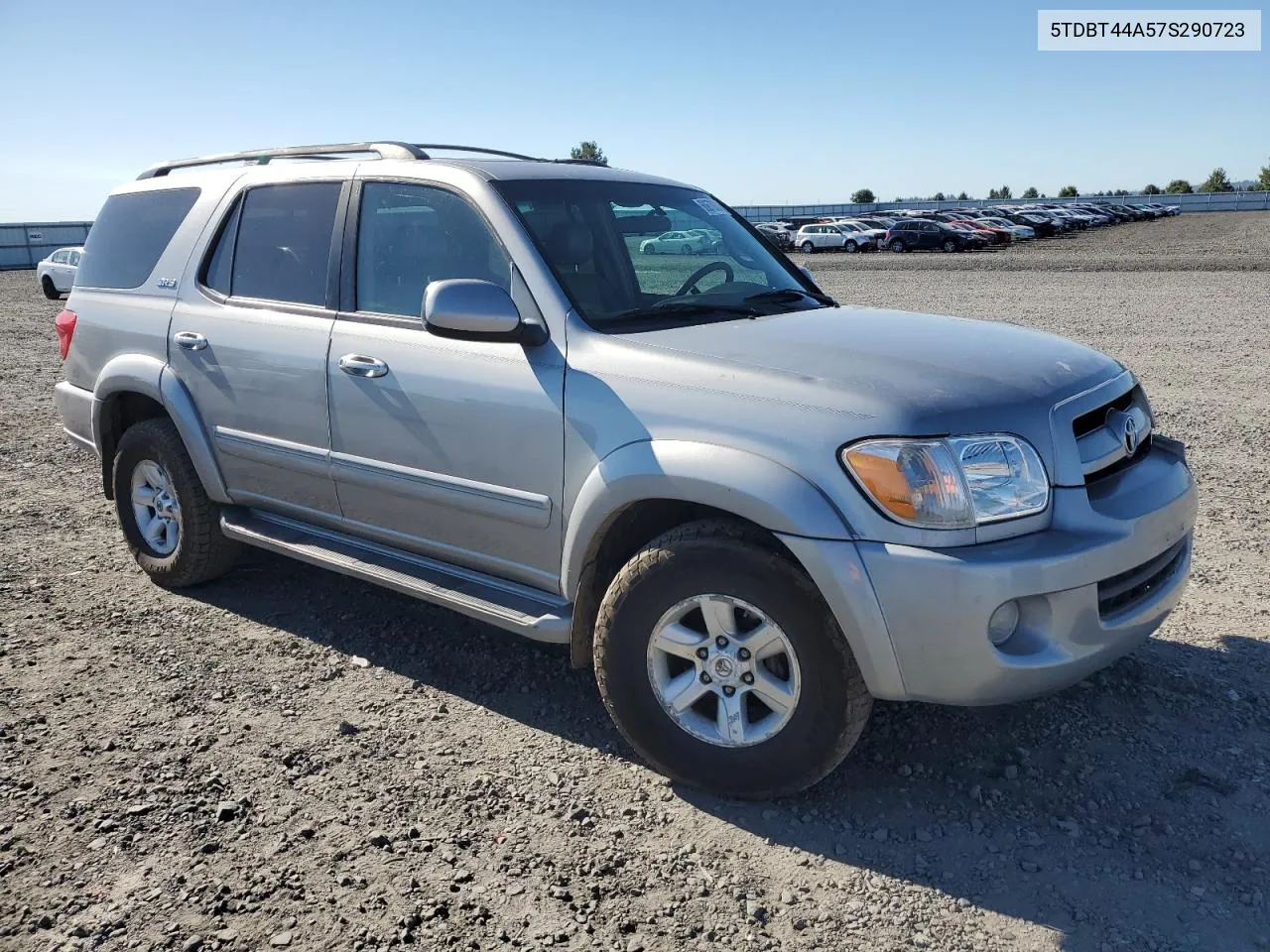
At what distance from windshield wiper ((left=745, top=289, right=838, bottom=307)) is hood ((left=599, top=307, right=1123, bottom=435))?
310 mm

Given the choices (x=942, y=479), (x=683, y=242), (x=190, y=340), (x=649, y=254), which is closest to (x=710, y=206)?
(x=683, y=242)

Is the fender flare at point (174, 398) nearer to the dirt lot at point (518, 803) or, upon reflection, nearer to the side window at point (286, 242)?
the side window at point (286, 242)

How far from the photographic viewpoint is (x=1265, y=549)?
5309mm

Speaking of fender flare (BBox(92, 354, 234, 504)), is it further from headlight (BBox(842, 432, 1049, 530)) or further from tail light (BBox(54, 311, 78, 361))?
headlight (BBox(842, 432, 1049, 530))

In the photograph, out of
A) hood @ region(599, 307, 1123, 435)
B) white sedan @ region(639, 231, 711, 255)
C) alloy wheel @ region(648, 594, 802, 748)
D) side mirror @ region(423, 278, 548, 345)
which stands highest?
white sedan @ region(639, 231, 711, 255)

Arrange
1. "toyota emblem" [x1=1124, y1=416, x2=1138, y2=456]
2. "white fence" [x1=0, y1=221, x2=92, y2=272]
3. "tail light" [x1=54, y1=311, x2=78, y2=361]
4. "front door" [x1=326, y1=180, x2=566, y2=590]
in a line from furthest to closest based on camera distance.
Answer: "white fence" [x1=0, y1=221, x2=92, y2=272]
"tail light" [x1=54, y1=311, x2=78, y2=361]
"front door" [x1=326, y1=180, x2=566, y2=590]
"toyota emblem" [x1=1124, y1=416, x2=1138, y2=456]

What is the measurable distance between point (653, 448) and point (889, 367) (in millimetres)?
Result: 756

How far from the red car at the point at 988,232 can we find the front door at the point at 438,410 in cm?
4203

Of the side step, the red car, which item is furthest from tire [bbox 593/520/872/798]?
the red car

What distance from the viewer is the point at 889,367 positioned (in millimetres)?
3152

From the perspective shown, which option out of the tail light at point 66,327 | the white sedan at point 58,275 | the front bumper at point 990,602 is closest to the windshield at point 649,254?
the front bumper at point 990,602

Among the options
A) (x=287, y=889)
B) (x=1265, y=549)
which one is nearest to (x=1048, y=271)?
(x=1265, y=549)

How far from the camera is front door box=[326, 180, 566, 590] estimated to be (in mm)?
3520

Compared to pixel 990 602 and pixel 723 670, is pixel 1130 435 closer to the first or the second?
pixel 990 602
